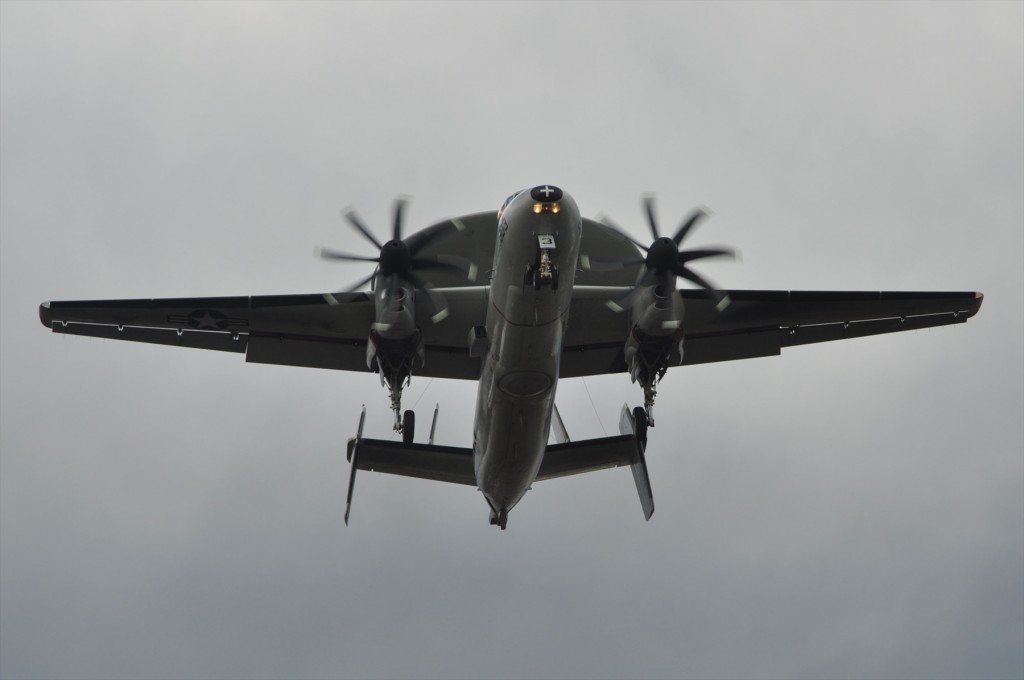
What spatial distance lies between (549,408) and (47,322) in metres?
12.1

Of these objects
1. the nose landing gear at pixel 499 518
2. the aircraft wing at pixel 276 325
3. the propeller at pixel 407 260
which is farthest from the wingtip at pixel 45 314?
the nose landing gear at pixel 499 518

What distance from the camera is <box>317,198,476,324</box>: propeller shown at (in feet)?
69.7

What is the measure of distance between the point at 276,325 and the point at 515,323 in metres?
7.23

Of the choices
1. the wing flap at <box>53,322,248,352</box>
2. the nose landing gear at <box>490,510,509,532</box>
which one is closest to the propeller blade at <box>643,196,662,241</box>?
the nose landing gear at <box>490,510,509,532</box>

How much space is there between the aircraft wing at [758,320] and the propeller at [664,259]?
101cm

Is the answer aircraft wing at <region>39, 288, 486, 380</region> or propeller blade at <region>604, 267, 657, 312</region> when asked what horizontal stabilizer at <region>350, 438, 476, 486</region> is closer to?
aircraft wing at <region>39, 288, 486, 380</region>

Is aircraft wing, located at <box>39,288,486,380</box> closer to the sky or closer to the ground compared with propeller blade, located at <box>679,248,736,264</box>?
closer to the ground

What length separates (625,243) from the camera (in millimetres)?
27109

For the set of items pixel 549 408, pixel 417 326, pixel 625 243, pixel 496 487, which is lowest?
pixel 496 487

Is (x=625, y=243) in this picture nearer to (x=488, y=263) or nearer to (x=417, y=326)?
(x=488, y=263)

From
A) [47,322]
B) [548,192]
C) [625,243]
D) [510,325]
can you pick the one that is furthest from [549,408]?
[47,322]

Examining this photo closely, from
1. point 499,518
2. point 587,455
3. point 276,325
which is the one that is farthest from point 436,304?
point 499,518

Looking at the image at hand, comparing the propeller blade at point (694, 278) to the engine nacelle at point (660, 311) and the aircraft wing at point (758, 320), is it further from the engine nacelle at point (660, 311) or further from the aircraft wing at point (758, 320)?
the aircraft wing at point (758, 320)

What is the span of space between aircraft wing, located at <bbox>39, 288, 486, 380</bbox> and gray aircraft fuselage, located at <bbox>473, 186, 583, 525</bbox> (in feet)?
8.95
